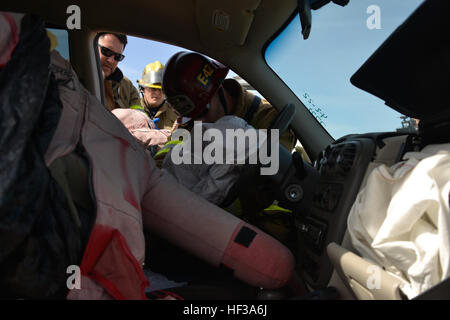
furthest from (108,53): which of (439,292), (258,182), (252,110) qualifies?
(439,292)

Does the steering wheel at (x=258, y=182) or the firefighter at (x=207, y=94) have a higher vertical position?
the firefighter at (x=207, y=94)

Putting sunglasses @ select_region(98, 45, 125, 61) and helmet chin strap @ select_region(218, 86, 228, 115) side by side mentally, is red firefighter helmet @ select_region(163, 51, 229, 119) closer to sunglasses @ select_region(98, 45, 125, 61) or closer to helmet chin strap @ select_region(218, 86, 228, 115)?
helmet chin strap @ select_region(218, 86, 228, 115)

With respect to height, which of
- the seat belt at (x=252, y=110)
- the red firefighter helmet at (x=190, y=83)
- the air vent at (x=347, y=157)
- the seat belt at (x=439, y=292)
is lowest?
the seat belt at (x=439, y=292)

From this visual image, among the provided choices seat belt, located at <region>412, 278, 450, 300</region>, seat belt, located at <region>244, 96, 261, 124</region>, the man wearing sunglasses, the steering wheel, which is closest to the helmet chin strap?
seat belt, located at <region>244, 96, 261, 124</region>

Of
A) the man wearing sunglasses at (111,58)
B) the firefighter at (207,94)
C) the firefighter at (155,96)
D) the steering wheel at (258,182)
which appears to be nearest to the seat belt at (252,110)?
the firefighter at (207,94)

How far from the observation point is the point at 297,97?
1.91 m

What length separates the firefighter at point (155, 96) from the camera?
12.6ft

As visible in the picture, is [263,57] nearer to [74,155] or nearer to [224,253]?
[224,253]

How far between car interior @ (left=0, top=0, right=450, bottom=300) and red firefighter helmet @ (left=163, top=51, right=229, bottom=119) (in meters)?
0.22

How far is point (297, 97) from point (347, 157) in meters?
0.92

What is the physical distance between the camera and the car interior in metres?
0.84

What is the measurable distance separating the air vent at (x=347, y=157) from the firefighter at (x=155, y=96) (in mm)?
2948

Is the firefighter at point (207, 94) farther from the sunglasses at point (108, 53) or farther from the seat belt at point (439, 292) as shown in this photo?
the seat belt at point (439, 292)

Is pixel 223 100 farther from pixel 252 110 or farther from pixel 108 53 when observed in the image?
pixel 108 53
